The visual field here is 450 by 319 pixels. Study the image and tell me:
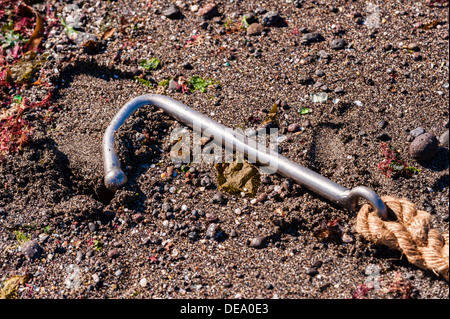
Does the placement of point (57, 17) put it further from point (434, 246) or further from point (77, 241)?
point (434, 246)

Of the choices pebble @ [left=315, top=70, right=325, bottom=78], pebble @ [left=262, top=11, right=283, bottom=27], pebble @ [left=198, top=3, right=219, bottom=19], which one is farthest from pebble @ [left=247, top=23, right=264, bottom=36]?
pebble @ [left=315, top=70, right=325, bottom=78]

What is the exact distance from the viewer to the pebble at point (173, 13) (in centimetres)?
386

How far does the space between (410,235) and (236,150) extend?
118 cm

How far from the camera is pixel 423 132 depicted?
9.91ft

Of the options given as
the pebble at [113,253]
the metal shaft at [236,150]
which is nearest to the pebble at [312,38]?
the metal shaft at [236,150]

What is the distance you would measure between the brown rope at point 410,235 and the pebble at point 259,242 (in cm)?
54

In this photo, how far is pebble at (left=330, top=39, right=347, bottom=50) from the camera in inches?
136

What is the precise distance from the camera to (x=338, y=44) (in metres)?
3.46

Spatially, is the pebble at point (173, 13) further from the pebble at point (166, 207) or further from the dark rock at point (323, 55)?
the pebble at point (166, 207)

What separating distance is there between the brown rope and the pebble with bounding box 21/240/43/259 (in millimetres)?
1919

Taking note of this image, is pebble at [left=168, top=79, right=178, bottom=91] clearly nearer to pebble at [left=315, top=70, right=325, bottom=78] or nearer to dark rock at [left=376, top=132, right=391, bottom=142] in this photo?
pebble at [left=315, top=70, right=325, bottom=78]

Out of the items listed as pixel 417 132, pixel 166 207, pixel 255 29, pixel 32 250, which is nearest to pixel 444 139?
pixel 417 132

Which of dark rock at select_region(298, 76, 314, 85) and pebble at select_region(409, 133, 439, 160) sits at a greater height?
dark rock at select_region(298, 76, 314, 85)

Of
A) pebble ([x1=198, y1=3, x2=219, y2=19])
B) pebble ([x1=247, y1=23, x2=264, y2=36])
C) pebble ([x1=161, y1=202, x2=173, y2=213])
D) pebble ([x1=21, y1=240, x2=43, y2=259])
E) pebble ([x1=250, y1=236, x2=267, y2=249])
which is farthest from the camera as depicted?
pebble ([x1=198, y1=3, x2=219, y2=19])
